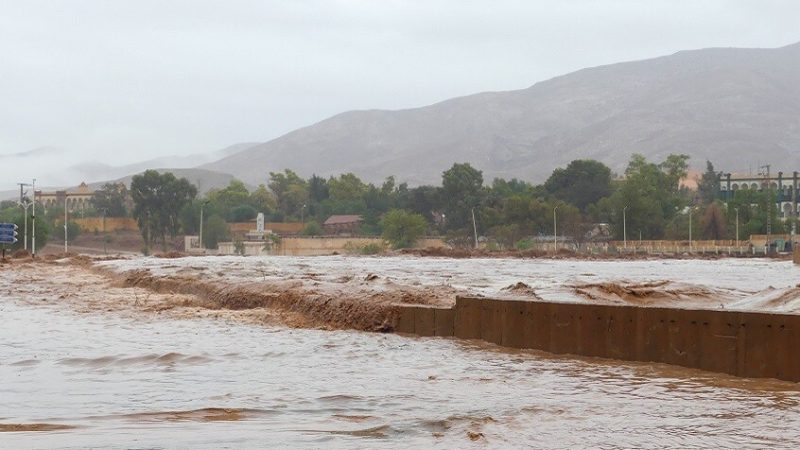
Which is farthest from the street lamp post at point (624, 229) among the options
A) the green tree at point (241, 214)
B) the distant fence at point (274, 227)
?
the green tree at point (241, 214)

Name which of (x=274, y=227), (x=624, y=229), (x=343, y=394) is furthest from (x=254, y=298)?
(x=274, y=227)

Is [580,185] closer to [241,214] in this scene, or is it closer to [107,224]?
[241,214]

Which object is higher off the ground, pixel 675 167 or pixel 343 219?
pixel 675 167

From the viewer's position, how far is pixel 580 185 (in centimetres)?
15262

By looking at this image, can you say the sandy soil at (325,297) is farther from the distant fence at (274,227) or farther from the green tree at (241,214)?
the green tree at (241,214)

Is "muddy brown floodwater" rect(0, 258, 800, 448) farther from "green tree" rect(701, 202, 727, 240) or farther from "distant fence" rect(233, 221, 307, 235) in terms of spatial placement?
"distant fence" rect(233, 221, 307, 235)

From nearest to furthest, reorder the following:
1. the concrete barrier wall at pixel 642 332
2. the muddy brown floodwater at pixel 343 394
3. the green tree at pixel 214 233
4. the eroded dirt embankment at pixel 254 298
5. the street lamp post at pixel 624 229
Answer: the muddy brown floodwater at pixel 343 394 → the concrete barrier wall at pixel 642 332 → the eroded dirt embankment at pixel 254 298 → the street lamp post at pixel 624 229 → the green tree at pixel 214 233

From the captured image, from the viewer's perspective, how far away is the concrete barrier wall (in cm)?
1250

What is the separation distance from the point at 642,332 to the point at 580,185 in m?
140

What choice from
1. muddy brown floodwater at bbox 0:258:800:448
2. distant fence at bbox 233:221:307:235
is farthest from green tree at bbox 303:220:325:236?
muddy brown floodwater at bbox 0:258:800:448

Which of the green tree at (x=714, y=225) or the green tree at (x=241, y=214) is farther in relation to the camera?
the green tree at (x=241, y=214)

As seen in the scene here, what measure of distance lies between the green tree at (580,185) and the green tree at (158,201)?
186 ft

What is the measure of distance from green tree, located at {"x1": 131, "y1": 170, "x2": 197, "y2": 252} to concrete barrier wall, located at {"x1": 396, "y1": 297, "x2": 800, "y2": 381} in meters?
151

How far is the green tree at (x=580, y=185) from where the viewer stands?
15225 cm
